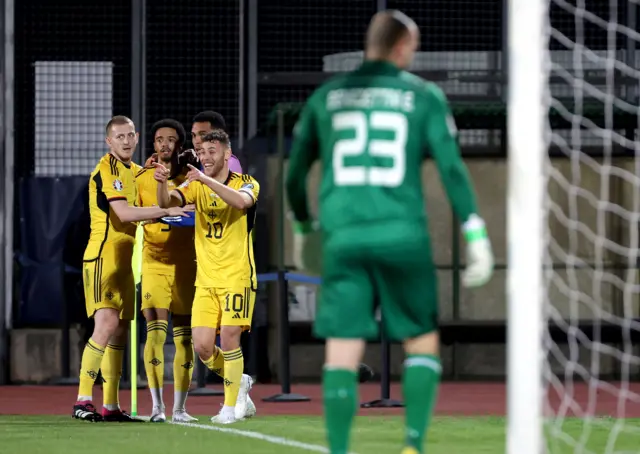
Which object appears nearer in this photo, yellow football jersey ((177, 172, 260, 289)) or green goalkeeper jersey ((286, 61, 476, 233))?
green goalkeeper jersey ((286, 61, 476, 233))

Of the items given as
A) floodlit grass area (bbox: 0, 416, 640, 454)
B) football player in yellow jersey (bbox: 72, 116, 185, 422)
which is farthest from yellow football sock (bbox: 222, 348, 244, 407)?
football player in yellow jersey (bbox: 72, 116, 185, 422)

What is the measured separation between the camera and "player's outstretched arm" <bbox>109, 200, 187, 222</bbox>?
28.6 feet

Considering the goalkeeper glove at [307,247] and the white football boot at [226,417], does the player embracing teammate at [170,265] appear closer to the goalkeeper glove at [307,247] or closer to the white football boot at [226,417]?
the white football boot at [226,417]

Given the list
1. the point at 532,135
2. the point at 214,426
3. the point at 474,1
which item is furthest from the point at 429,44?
the point at 532,135

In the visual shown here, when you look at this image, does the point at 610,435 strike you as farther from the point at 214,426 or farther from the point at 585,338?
the point at 585,338

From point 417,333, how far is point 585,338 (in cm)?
896

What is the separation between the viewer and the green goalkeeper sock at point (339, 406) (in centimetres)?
511

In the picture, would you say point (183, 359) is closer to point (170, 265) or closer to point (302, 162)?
point (170, 265)

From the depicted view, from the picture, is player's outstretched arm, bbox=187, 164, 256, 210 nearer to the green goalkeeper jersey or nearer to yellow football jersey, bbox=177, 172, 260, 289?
yellow football jersey, bbox=177, 172, 260, 289

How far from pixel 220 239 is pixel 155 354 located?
91 cm

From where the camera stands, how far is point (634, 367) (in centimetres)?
1365

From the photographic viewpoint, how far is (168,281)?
9250 mm

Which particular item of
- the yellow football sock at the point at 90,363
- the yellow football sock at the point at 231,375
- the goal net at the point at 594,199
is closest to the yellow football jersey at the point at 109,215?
the yellow football sock at the point at 90,363

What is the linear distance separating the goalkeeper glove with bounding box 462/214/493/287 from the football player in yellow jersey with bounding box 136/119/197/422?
14.2ft
